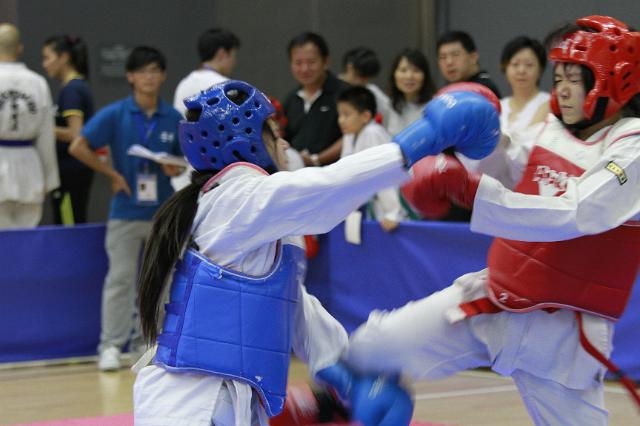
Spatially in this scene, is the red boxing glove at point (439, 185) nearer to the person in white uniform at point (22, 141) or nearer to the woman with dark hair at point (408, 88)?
the woman with dark hair at point (408, 88)

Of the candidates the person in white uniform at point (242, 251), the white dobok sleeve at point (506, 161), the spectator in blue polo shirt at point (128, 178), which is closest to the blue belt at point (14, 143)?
the spectator in blue polo shirt at point (128, 178)

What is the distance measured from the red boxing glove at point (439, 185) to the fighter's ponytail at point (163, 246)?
562 mm

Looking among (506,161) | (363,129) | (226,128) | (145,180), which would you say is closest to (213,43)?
(145,180)

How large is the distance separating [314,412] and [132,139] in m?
3.76

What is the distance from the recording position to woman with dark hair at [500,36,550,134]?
6109mm

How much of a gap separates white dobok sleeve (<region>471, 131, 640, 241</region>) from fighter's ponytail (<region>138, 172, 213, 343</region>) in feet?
2.52

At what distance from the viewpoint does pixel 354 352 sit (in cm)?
326

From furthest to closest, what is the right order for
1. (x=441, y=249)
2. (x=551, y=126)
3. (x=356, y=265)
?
1. (x=356, y=265)
2. (x=441, y=249)
3. (x=551, y=126)

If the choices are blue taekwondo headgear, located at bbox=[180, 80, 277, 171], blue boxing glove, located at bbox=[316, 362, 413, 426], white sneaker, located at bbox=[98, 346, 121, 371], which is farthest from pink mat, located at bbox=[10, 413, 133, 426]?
blue taekwondo headgear, located at bbox=[180, 80, 277, 171]

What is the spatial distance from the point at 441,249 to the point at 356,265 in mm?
689

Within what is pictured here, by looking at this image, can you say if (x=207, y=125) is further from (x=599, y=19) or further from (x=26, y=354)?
(x=26, y=354)

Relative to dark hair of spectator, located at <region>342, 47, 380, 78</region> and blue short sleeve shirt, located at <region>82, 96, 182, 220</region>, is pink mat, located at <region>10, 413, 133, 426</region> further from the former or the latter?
dark hair of spectator, located at <region>342, 47, 380, 78</region>

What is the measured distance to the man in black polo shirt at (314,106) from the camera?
6.98 m

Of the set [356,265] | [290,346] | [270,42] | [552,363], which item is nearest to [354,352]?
[290,346]
